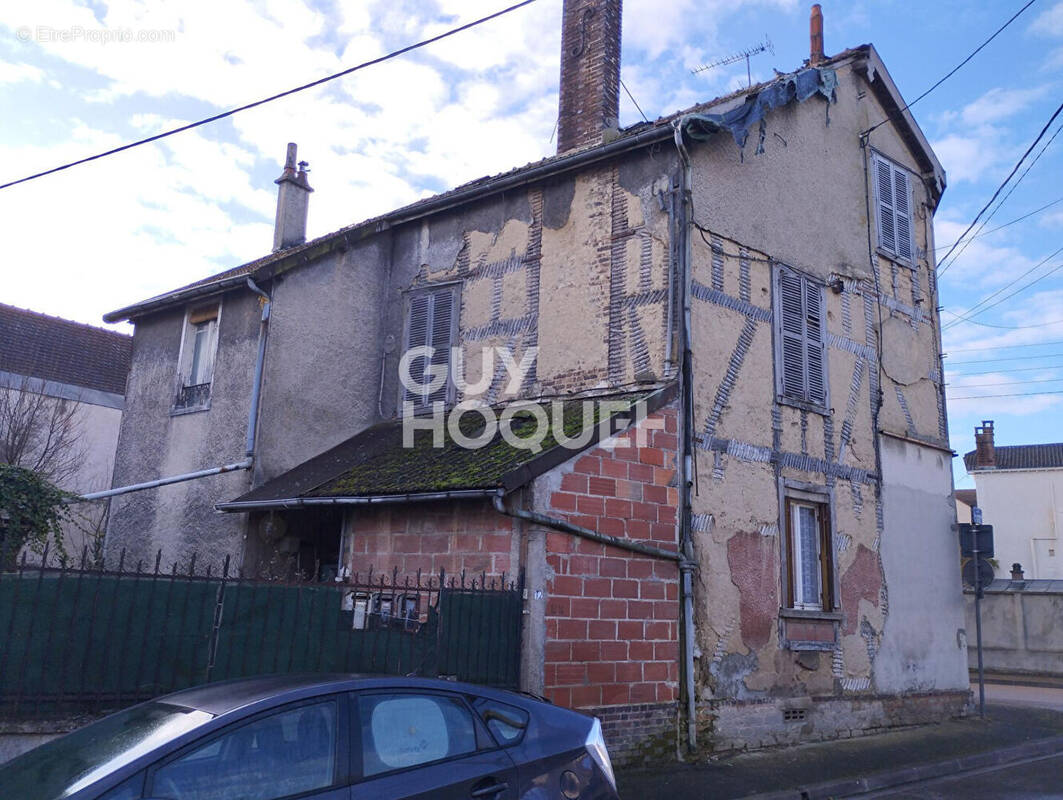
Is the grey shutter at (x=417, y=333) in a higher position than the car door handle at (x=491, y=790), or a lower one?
higher

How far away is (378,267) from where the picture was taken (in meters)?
13.4

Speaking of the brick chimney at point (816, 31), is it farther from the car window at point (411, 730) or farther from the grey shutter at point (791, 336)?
the car window at point (411, 730)

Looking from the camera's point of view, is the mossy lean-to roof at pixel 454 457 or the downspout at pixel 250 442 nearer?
the mossy lean-to roof at pixel 454 457

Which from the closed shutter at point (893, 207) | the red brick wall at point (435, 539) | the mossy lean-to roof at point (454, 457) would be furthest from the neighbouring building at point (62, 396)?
the closed shutter at point (893, 207)

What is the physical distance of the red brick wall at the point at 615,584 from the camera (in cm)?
857

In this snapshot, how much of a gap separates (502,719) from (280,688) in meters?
1.15

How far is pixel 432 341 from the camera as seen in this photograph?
12625mm

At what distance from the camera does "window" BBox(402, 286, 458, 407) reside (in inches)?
489

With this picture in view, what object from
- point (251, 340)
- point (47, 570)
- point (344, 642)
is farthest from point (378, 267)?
point (47, 570)

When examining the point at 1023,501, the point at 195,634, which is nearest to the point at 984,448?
the point at 1023,501

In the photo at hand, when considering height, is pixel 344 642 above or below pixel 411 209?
below

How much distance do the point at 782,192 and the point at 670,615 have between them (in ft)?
Result: 18.8

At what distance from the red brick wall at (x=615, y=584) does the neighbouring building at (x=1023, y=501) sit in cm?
3308

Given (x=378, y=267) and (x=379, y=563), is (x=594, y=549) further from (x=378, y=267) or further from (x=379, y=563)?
(x=378, y=267)
